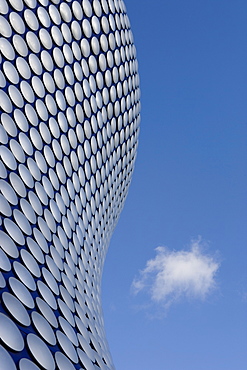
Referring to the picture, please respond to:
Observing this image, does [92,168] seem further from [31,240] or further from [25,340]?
[25,340]

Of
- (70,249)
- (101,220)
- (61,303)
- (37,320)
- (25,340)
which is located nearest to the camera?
(25,340)

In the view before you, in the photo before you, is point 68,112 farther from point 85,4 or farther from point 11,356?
point 11,356

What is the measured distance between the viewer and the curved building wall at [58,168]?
1102 cm

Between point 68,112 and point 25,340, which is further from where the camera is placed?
point 68,112

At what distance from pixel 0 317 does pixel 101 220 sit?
52.2ft

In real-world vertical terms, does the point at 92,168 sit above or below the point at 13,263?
above

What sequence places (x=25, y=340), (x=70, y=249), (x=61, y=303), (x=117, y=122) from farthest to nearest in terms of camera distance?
(x=117, y=122)
(x=70, y=249)
(x=61, y=303)
(x=25, y=340)

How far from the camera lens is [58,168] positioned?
1844 cm

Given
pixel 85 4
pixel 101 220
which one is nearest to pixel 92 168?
pixel 101 220

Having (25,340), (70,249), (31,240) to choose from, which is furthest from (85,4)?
(25,340)

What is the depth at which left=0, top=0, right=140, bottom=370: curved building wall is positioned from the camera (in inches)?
434

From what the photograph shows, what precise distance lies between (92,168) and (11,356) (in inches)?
585

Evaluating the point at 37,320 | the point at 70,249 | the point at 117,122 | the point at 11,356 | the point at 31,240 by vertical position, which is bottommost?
the point at 11,356

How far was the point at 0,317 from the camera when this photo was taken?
9.09 m
